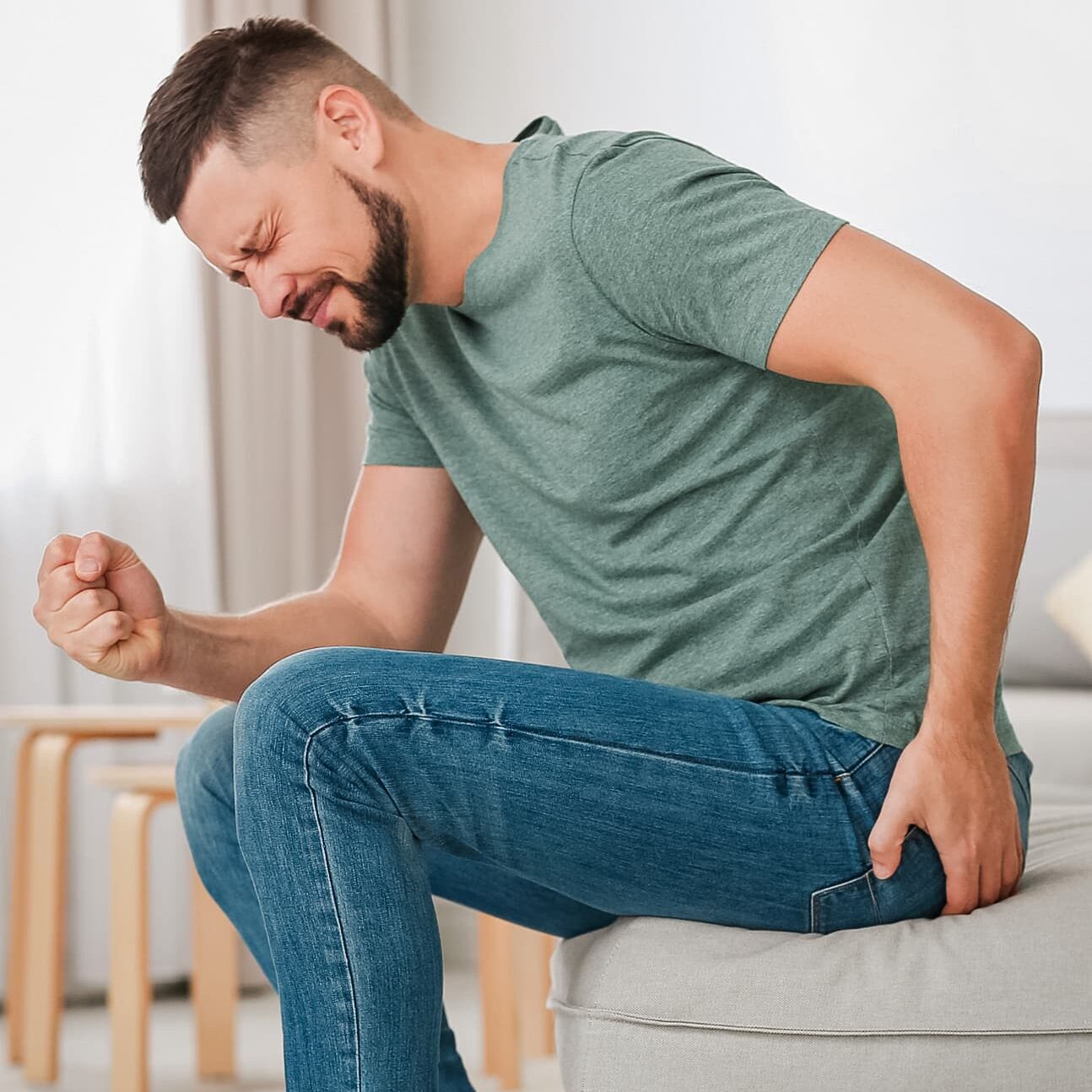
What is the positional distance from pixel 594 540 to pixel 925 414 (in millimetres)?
298

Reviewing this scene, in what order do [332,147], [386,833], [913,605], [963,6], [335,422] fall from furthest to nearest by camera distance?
[335,422], [963,6], [332,147], [913,605], [386,833]

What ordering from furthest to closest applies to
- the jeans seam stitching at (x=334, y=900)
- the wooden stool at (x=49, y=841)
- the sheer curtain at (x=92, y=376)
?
the sheer curtain at (x=92, y=376)
the wooden stool at (x=49, y=841)
the jeans seam stitching at (x=334, y=900)

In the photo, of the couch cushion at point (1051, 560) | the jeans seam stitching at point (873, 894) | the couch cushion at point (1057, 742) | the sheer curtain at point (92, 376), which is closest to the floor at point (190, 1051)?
the sheer curtain at point (92, 376)

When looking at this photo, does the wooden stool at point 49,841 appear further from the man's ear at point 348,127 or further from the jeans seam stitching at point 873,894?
the jeans seam stitching at point 873,894

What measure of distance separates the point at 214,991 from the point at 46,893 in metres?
0.28

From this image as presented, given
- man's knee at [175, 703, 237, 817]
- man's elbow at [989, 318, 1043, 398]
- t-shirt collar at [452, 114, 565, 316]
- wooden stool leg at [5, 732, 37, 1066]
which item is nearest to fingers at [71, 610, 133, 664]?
man's knee at [175, 703, 237, 817]

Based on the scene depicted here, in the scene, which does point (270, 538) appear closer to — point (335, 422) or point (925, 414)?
point (335, 422)

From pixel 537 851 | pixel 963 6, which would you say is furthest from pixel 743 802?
pixel 963 6

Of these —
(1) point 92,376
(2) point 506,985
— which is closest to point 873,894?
(2) point 506,985

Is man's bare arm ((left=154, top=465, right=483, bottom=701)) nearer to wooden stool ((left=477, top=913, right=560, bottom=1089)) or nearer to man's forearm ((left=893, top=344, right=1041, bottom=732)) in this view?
man's forearm ((left=893, top=344, right=1041, bottom=732))

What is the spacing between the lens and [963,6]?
2682 mm

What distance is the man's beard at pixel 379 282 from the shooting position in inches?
45.0

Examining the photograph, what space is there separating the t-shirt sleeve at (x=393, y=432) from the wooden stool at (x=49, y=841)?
31.7 inches

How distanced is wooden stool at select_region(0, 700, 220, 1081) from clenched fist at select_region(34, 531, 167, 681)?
2.88 ft
